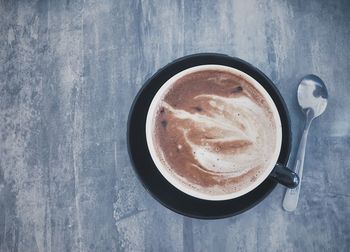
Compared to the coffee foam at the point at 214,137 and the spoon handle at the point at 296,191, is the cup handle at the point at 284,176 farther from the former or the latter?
the spoon handle at the point at 296,191

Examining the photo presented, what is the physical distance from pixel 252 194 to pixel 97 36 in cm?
63

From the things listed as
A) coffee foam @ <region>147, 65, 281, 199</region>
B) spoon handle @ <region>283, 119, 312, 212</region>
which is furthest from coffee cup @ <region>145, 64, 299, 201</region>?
spoon handle @ <region>283, 119, 312, 212</region>

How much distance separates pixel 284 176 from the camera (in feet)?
2.52

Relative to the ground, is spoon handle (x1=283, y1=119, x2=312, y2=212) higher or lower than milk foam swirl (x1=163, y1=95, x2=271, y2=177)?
lower

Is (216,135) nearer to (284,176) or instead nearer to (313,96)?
(284,176)

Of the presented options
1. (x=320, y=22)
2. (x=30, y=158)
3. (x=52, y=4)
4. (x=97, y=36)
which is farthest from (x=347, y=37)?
(x=30, y=158)

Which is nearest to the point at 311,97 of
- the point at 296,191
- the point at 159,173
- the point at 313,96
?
the point at 313,96

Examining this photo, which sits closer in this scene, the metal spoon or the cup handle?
the cup handle

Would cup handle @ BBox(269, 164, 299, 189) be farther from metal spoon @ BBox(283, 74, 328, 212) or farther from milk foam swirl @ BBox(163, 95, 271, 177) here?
metal spoon @ BBox(283, 74, 328, 212)

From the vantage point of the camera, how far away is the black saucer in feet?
2.75

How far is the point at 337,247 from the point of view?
92 cm

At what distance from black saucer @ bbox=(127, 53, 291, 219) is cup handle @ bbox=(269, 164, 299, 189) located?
0.04 m

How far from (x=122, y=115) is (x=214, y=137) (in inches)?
11.9

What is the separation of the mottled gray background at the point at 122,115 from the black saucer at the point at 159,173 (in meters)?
0.09
